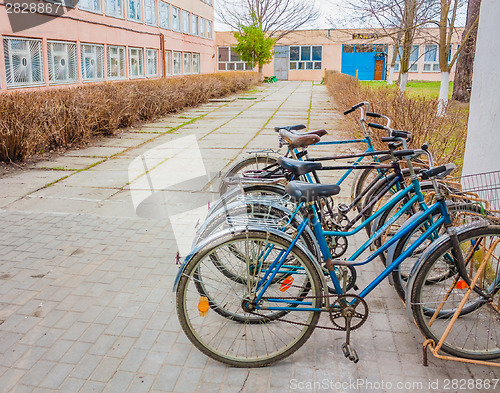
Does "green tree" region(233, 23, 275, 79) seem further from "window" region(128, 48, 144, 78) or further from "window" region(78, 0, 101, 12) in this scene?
"window" region(78, 0, 101, 12)

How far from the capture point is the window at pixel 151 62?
26.2 metres

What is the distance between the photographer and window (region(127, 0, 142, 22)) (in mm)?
23609

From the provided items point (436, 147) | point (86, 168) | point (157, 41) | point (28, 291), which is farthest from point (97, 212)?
point (157, 41)

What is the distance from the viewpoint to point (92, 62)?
65.8ft

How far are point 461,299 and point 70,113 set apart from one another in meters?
8.30

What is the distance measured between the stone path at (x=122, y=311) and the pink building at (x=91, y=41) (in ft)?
33.7

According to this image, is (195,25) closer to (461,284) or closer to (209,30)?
(209,30)

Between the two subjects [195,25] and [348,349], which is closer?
[348,349]

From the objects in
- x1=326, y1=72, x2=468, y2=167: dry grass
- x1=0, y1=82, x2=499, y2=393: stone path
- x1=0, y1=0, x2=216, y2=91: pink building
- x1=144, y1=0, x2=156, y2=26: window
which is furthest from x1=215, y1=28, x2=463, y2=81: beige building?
x1=0, y1=82, x2=499, y2=393: stone path

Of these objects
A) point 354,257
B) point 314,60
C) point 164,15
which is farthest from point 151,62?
point 354,257

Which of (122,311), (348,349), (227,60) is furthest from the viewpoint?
(227,60)

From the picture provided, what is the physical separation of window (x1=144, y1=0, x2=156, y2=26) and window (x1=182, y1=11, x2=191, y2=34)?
557cm

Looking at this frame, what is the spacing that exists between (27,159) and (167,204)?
3.57 m

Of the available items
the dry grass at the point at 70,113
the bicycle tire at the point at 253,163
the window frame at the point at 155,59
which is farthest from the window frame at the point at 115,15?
the bicycle tire at the point at 253,163
